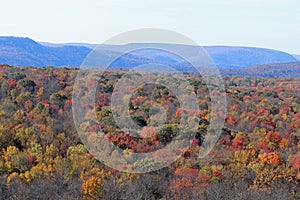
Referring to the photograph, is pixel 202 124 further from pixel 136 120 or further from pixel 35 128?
pixel 35 128

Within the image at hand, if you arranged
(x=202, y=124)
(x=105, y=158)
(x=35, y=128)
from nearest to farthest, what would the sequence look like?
(x=105, y=158) → (x=35, y=128) → (x=202, y=124)

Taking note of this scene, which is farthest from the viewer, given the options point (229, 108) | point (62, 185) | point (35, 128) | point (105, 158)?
point (229, 108)

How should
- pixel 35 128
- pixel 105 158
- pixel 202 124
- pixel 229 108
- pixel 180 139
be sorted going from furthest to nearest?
pixel 229 108 < pixel 202 124 < pixel 180 139 < pixel 35 128 < pixel 105 158

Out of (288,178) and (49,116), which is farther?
(49,116)

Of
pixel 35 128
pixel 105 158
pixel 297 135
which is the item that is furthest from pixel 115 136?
pixel 297 135

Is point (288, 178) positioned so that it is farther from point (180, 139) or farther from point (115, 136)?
point (115, 136)

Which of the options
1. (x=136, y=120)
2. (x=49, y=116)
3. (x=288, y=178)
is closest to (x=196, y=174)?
(x=288, y=178)
